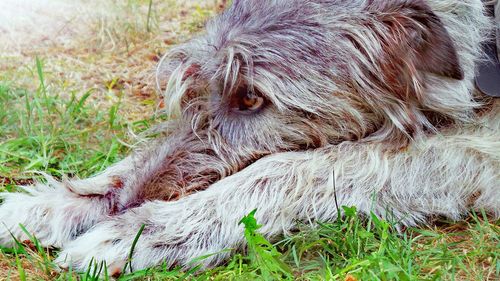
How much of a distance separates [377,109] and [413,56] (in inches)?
12.1

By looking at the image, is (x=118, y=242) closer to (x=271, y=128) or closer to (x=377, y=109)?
(x=271, y=128)

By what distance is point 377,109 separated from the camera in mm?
4207

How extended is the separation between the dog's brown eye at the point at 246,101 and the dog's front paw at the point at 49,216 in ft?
2.69

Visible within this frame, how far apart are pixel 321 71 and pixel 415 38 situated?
1.56 ft

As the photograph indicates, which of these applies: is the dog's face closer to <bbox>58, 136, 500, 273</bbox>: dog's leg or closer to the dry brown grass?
<bbox>58, 136, 500, 273</bbox>: dog's leg

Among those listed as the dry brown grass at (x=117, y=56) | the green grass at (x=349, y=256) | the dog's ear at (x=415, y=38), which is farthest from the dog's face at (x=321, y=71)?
the dry brown grass at (x=117, y=56)

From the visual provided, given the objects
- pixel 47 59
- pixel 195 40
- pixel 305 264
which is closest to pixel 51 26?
pixel 47 59

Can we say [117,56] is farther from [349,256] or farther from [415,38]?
[349,256]

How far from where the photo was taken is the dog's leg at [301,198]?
3.91 m

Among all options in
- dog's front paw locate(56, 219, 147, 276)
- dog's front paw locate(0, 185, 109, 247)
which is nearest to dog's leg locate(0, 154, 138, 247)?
dog's front paw locate(0, 185, 109, 247)

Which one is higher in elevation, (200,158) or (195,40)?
(195,40)

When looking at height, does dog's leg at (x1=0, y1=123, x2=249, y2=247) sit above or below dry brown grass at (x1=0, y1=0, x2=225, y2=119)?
below

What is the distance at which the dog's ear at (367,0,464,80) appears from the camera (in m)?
4.11

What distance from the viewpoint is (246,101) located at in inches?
166
